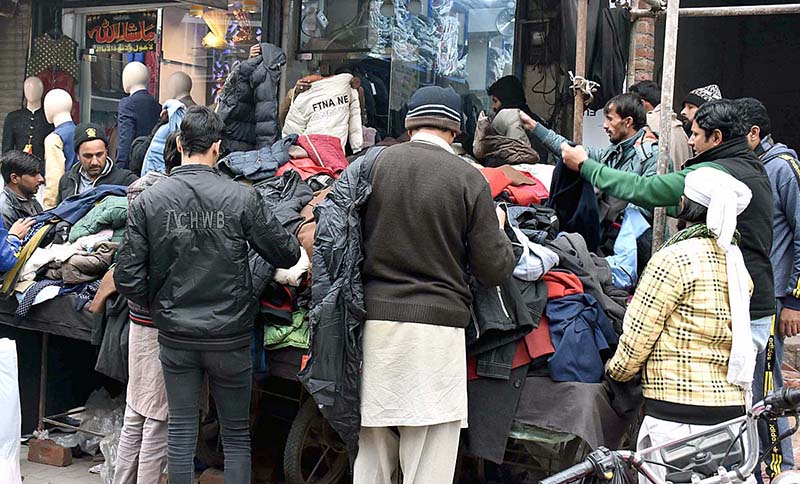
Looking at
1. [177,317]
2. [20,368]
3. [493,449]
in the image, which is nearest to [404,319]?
[493,449]

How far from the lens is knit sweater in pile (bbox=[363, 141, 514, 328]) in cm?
384

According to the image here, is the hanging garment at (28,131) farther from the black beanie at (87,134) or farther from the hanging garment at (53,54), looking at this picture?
the black beanie at (87,134)

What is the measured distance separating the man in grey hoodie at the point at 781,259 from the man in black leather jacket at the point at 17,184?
460 centimetres

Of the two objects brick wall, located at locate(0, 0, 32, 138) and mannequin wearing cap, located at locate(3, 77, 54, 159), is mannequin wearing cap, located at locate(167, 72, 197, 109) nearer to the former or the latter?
mannequin wearing cap, located at locate(3, 77, 54, 159)

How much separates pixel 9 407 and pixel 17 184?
1977 millimetres

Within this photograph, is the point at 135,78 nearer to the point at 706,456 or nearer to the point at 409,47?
the point at 409,47

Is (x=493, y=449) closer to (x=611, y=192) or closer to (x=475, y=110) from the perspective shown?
(x=611, y=192)

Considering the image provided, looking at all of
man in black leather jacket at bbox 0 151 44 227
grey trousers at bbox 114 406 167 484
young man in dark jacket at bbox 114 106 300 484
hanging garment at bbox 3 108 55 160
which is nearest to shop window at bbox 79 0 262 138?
hanging garment at bbox 3 108 55 160

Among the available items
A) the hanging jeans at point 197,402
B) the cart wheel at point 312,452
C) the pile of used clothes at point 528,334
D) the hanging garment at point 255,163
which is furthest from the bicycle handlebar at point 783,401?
the hanging garment at point 255,163

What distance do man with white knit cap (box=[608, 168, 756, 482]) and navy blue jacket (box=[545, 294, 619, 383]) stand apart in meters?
0.42

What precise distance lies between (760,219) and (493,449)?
1.65 meters

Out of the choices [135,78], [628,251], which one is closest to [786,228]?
[628,251]

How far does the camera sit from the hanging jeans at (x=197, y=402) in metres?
4.32

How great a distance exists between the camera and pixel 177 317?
4281 millimetres
